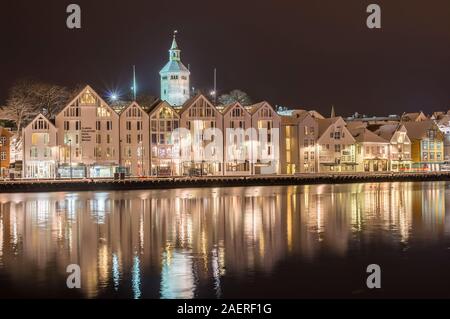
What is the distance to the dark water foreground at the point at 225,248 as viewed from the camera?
24.7m

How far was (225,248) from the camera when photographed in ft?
109

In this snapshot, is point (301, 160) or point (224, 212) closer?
point (224, 212)

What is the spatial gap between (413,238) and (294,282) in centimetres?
1279

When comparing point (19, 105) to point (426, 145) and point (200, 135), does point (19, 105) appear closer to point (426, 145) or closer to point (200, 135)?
point (200, 135)

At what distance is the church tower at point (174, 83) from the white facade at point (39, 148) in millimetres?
A: 48238

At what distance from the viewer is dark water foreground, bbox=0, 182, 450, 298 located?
24.7 meters

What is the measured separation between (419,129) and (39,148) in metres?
69.7

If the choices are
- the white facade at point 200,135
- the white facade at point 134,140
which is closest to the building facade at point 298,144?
the white facade at point 200,135

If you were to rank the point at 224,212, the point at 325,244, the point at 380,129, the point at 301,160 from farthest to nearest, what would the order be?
the point at 380,129 → the point at 301,160 → the point at 224,212 → the point at 325,244

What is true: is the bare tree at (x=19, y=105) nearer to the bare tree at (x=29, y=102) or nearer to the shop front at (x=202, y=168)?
the bare tree at (x=29, y=102)

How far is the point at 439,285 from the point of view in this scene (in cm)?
2495

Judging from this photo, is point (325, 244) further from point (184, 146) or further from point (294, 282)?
point (184, 146)

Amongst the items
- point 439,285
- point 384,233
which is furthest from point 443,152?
point 439,285
